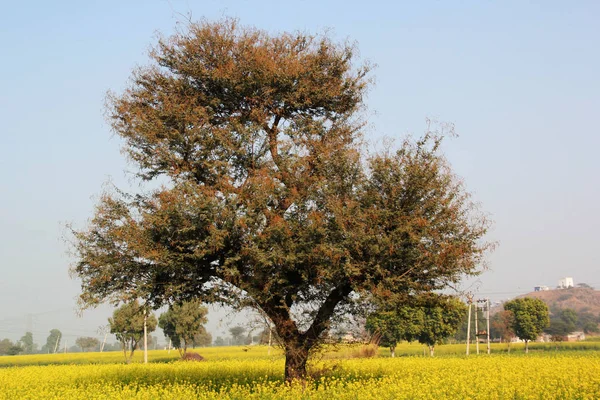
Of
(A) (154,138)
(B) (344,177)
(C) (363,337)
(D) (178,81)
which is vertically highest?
(D) (178,81)

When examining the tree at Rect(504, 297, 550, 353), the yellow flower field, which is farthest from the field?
the tree at Rect(504, 297, 550, 353)

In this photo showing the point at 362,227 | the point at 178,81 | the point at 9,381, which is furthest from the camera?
the point at 9,381

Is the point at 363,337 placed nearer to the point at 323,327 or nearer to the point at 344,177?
the point at 323,327

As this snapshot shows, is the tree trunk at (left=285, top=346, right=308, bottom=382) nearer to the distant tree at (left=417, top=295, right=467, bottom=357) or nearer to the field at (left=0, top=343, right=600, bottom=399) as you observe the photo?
the field at (left=0, top=343, right=600, bottom=399)

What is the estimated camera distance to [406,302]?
2173cm

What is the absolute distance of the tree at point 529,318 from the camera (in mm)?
86562

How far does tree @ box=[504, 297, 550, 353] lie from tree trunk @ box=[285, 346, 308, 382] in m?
71.4

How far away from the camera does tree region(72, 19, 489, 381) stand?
20.7 m

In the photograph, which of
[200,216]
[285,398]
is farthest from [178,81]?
[285,398]

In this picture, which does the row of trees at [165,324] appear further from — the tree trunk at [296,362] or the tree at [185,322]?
the tree trunk at [296,362]

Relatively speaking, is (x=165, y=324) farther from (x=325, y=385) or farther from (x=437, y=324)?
(x=325, y=385)

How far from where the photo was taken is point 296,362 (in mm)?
22594

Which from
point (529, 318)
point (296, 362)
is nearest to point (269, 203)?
point (296, 362)

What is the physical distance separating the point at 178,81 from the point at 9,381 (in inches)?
739
